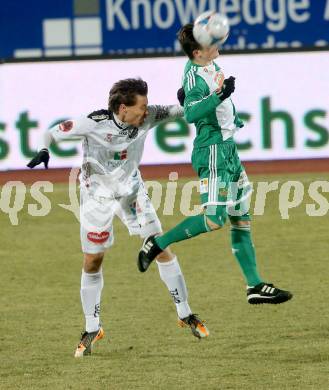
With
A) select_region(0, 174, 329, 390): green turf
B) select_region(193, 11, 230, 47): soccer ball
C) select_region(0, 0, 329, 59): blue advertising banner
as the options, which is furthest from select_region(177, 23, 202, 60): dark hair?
select_region(0, 0, 329, 59): blue advertising banner

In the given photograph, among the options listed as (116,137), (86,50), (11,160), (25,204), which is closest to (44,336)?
(116,137)

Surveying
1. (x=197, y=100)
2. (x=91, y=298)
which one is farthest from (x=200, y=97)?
(x=91, y=298)

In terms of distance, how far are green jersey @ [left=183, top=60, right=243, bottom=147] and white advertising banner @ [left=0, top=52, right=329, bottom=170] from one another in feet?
27.5

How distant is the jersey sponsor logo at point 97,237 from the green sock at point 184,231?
1.40 ft

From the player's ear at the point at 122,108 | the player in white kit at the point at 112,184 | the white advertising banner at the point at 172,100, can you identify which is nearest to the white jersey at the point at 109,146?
the player in white kit at the point at 112,184

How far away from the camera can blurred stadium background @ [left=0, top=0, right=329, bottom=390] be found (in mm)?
8352

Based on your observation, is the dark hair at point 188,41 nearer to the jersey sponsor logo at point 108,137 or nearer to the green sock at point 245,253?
the jersey sponsor logo at point 108,137

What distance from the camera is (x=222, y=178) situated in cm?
902

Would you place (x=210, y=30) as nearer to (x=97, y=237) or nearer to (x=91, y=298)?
(x=97, y=237)

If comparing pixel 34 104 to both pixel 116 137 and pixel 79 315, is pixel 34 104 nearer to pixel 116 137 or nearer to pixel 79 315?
pixel 79 315

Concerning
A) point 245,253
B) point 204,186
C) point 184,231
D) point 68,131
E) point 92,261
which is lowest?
point 245,253

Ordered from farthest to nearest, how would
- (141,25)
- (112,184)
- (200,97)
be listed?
(141,25), (112,184), (200,97)

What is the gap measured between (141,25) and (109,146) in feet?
55.7

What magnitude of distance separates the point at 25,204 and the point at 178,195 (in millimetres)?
2006
